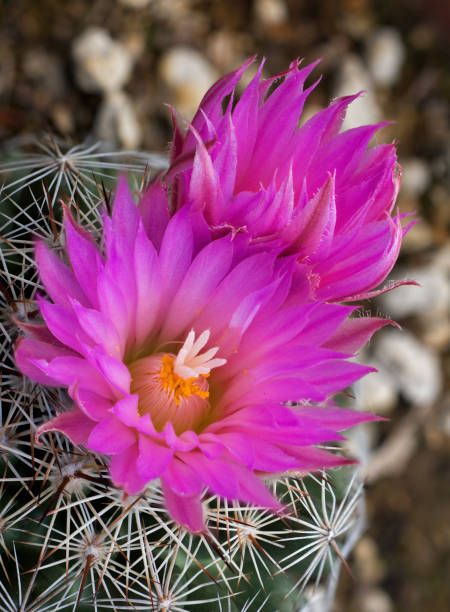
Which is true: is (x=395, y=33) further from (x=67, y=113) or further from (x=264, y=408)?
(x=264, y=408)

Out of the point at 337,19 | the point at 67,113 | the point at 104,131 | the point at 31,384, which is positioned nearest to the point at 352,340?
the point at 31,384

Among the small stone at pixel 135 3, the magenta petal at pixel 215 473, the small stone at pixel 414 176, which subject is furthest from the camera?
the small stone at pixel 414 176

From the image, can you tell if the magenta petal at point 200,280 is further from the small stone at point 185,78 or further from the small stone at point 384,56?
the small stone at point 384,56

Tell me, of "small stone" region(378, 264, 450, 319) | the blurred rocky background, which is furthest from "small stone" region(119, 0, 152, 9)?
"small stone" region(378, 264, 450, 319)

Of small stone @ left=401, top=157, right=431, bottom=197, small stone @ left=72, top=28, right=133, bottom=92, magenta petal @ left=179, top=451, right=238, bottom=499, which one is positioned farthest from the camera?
small stone @ left=401, top=157, right=431, bottom=197

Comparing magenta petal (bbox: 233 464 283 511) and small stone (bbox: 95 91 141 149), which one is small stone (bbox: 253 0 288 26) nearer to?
small stone (bbox: 95 91 141 149)

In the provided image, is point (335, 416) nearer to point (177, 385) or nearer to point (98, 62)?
point (177, 385)

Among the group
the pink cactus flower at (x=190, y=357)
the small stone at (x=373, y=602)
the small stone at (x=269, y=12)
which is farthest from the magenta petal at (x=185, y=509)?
the small stone at (x=269, y=12)
